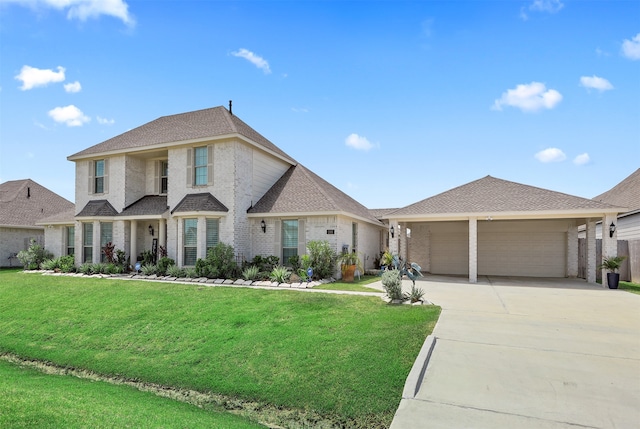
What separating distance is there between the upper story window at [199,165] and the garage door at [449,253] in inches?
497

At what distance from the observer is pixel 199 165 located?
16219 mm

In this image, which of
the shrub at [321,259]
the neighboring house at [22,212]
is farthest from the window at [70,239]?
the shrub at [321,259]

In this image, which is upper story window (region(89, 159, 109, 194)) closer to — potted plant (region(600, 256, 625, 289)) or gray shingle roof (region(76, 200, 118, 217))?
gray shingle roof (region(76, 200, 118, 217))

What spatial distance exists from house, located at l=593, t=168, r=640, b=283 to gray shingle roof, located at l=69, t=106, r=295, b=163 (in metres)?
16.6

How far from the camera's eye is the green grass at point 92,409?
179 inches

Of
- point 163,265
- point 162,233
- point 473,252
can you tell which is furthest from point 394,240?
point 162,233

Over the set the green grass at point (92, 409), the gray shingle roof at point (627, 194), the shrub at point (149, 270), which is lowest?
the green grass at point (92, 409)

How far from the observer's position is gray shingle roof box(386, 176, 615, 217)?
14007 mm

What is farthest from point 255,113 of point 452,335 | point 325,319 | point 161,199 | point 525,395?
point 525,395

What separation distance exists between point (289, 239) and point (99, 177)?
37.8 feet

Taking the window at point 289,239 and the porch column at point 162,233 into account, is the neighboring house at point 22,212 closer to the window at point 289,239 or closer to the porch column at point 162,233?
the porch column at point 162,233

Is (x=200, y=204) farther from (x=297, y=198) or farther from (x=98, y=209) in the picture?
(x=98, y=209)

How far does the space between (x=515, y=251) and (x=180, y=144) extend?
1789cm

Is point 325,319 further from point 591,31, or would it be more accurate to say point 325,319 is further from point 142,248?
point 142,248
